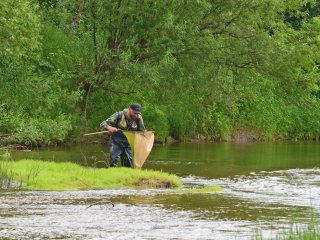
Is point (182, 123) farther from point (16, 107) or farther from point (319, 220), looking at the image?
point (319, 220)

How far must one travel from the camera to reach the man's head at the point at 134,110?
69.9 ft

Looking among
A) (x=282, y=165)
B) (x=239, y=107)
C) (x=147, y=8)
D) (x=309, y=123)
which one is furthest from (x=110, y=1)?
(x=309, y=123)

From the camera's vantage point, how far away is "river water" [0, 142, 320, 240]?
44.2 feet

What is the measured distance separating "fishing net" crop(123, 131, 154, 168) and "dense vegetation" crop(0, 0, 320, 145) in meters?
8.69

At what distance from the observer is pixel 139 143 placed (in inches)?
877

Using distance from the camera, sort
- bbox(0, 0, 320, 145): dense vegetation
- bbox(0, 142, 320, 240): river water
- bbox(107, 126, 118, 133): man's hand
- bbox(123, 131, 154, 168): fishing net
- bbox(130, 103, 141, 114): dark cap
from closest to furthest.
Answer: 1. bbox(0, 142, 320, 240): river water
2. bbox(130, 103, 141, 114): dark cap
3. bbox(107, 126, 118, 133): man's hand
4. bbox(123, 131, 154, 168): fishing net
5. bbox(0, 0, 320, 145): dense vegetation

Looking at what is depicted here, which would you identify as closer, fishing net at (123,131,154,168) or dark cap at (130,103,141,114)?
dark cap at (130,103,141,114)

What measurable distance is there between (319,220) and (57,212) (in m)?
4.47

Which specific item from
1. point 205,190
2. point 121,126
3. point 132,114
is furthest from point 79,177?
point 205,190

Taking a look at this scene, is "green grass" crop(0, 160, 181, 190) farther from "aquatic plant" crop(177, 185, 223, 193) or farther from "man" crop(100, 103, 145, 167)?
"man" crop(100, 103, 145, 167)

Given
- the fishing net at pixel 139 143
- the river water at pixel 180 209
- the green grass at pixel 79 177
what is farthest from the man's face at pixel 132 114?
the river water at pixel 180 209

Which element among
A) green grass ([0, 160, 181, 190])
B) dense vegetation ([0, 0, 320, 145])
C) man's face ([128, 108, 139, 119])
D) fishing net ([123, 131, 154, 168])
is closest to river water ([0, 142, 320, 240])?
green grass ([0, 160, 181, 190])

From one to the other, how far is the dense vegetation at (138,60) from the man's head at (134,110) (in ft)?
30.4

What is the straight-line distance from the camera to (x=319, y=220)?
49.0 feet
